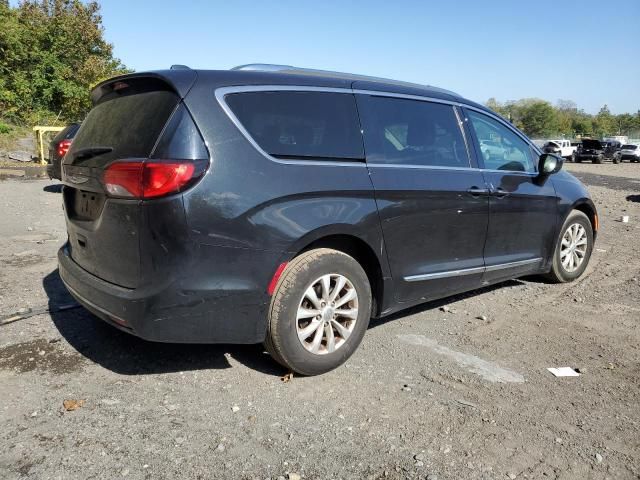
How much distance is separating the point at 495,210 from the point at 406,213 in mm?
1172

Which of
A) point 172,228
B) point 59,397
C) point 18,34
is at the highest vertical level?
point 18,34

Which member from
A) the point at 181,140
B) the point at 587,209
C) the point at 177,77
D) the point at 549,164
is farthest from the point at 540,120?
the point at 181,140

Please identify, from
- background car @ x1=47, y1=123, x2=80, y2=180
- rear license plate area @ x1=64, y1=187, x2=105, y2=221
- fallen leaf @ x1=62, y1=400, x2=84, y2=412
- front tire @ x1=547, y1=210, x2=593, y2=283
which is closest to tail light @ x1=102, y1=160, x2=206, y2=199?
rear license plate area @ x1=64, y1=187, x2=105, y2=221

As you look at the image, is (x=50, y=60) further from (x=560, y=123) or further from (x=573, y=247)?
(x=560, y=123)

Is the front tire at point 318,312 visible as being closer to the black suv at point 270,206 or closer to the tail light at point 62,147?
the black suv at point 270,206

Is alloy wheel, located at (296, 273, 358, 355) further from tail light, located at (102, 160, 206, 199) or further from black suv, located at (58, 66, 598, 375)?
tail light, located at (102, 160, 206, 199)

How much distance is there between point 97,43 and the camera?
28.8 m

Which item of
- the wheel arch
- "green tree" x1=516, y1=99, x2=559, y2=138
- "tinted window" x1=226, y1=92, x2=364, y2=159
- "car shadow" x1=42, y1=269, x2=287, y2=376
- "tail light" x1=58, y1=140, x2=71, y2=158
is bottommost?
"car shadow" x1=42, y1=269, x2=287, y2=376

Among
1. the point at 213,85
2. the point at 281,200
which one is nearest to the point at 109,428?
the point at 281,200

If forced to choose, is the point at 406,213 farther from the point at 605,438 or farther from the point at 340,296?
the point at 605,438

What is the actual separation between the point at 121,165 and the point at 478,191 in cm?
277

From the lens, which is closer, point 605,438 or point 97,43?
point 605,438

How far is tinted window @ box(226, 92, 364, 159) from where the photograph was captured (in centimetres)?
318

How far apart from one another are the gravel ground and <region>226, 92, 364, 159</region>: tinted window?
1435 millimetres
